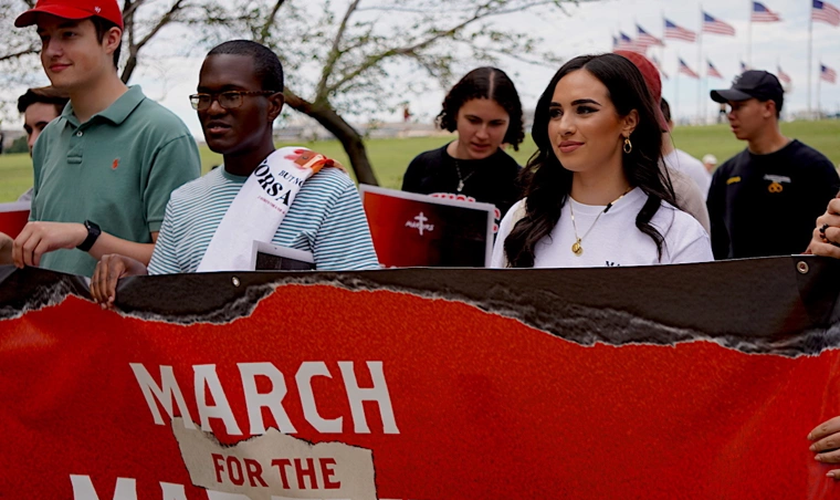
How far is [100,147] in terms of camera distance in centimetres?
330

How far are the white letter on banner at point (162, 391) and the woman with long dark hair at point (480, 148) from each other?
1.99 metres

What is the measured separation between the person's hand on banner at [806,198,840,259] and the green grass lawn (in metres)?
3.74

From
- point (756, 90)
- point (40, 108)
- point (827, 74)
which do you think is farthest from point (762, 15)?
point (40, 108)

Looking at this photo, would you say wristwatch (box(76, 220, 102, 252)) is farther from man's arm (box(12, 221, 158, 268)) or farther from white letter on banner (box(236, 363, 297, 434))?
white letter on banner (box(236, 363, 297, 434))

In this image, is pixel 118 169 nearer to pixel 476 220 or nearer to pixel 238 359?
pixel 238 359

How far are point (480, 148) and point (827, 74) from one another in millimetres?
37057

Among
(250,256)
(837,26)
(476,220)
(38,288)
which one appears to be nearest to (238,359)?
(250,256)

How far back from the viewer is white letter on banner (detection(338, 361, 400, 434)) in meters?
2.36

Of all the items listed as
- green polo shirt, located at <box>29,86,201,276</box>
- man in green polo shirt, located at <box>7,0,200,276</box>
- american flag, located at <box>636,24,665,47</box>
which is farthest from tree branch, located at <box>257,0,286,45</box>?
american flag, located at <box>636,24,665,47</box>

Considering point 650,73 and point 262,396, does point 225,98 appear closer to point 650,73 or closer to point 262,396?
point 262,396

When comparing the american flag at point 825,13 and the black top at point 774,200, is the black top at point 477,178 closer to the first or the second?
the black top at point 774,200

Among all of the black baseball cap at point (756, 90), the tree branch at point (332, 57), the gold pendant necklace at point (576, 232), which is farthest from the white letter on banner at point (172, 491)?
the tree branch at point (332, 57)

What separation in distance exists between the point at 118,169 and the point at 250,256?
2.90 feet

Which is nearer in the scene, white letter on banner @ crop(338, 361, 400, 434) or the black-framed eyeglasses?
white letter on banner @ crop(338, 361, 400, 434)
